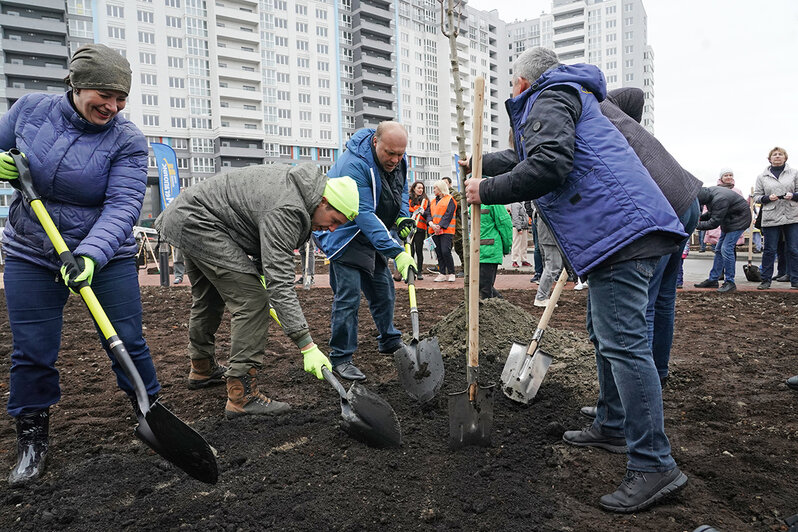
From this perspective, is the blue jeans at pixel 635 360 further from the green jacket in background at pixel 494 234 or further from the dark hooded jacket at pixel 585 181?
the green jacket in background at pixel 494 234

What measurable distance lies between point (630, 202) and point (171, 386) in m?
3.58

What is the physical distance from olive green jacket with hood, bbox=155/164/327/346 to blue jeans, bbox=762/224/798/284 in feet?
27.1

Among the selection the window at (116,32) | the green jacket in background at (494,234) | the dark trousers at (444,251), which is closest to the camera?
the green jacket in background at (494,234)

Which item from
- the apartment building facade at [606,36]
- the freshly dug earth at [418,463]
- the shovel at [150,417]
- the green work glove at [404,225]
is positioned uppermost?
the apartment building facade at [606,36]

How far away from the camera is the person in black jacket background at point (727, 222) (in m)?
7.83

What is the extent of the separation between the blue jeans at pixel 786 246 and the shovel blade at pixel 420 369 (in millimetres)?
7339

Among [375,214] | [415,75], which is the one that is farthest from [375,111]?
[375,214]

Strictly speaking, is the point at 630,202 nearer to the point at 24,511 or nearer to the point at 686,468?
the point at 686,468

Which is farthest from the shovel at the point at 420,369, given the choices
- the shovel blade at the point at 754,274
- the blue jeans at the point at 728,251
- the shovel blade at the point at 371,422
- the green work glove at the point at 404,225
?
the shovel blade at the point at 754,274

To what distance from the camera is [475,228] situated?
2816mm

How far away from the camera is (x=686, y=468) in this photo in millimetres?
2621

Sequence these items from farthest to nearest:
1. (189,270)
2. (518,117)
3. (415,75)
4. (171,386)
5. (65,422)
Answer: (415,75)
(171,386)
(189,270)
(65,422)
(518,117)

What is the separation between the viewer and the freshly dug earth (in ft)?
7.38

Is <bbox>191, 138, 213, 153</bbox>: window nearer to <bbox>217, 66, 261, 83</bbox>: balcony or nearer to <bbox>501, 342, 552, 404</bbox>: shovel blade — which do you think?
<bbox>217, 66, 261, 83</bbox>: balcony
